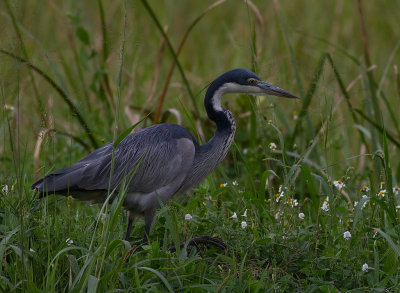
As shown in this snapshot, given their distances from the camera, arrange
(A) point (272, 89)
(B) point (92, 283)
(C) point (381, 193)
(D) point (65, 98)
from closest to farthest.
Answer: (B) point (92, 283) → (C) point (381, 193) → (D) point (65, 98) → (A) point (272, 89)

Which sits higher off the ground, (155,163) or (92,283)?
(155,163)

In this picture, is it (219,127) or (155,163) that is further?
(219,127)

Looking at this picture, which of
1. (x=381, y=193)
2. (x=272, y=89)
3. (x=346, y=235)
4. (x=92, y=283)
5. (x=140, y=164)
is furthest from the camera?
(x=272, y=89)

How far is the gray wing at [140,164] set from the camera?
161 inches

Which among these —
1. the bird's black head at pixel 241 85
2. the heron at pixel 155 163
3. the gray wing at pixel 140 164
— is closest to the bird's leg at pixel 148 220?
the heron at pixel 155 163

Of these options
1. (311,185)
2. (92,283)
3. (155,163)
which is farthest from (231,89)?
(92,283)

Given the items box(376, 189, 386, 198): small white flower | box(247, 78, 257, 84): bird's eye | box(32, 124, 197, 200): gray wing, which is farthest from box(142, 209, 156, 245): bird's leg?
box(376, 189, 386, 198): small white flower

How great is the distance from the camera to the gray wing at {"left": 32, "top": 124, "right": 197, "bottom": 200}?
4090 millimetres

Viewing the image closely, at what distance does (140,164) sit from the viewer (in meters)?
4.16

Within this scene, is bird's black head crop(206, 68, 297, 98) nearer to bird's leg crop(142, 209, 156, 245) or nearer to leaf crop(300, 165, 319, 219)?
leaf crop(300, 165, 319, 219)

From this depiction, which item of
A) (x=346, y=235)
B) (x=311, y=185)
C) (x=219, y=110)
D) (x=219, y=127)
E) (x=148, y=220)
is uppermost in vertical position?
(x=219, y=110)

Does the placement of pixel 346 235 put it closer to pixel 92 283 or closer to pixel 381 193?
pixel 381 193

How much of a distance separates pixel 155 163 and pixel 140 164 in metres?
0.10

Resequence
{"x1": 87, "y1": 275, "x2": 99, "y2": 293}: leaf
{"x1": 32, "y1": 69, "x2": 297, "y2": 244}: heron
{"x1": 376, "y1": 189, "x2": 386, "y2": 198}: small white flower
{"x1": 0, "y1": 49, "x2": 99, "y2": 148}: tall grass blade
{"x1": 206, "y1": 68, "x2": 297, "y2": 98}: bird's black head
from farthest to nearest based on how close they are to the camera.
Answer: {"x1": 206, "y1": 68, "x2": 297, "y2": 98}: bird's black head → {"x1": 32, "y1": 69, "x2": 297, "y2": 244}: heron → {"x1": 376, "y1": 189, "x2": 386, "y2": 198}: small white flower → {"x1": 0, "y1": 49, "x2": 99, "y2": 148}: tall grass blade → {"x1": 87, "y1": 275, "x2": 99, "y2": 293}: leaf
